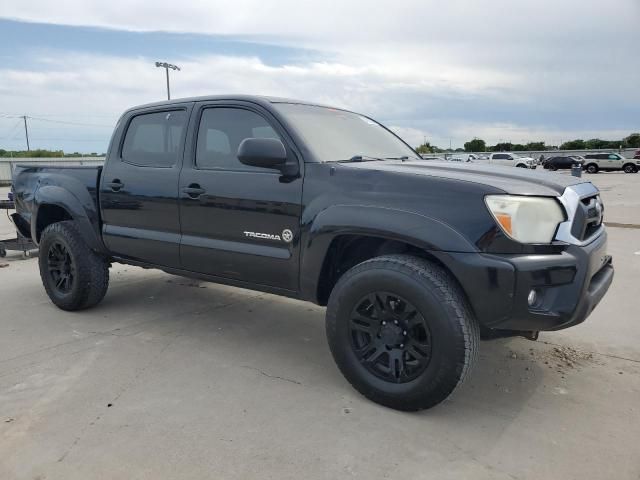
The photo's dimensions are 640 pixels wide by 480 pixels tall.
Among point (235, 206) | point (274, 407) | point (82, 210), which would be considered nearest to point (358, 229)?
point (235, 206)

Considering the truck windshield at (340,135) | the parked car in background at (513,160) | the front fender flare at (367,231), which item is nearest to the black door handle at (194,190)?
the truck windshield at (340,135)

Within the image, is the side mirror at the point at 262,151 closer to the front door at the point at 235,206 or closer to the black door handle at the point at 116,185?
the front door at the point at 235,206

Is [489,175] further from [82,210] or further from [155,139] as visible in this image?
[82,210]

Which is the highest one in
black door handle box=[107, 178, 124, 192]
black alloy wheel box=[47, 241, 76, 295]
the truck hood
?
the truck hood

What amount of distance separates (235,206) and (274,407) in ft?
4.46

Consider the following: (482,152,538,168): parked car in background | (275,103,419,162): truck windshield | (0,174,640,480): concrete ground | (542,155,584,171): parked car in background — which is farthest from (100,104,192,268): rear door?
(542,155,584,171): parked car in background

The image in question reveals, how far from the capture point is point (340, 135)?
3842 millimetres

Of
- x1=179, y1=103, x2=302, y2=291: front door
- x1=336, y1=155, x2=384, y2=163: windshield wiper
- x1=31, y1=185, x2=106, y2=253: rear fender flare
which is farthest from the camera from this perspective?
x1=31, y1=185, x2=106, y2=253: rear fender flare

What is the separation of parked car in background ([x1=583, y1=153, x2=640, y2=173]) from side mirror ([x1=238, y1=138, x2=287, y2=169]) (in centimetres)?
4031

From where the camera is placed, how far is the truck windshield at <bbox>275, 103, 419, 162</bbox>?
3.55m

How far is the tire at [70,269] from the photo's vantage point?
4758 millimetres

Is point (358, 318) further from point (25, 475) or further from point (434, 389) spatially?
point (25, 475)

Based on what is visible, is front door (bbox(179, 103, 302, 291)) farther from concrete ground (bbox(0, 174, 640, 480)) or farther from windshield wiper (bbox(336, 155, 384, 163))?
concrete ground (bbox(0, 174, 640, 480))

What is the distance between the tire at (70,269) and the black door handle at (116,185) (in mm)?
660
